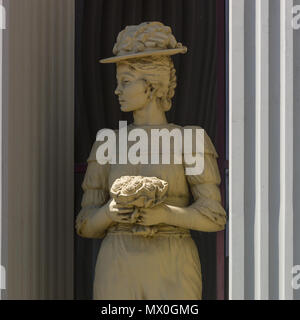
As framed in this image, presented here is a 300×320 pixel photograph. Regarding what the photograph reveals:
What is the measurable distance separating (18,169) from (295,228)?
186 cm

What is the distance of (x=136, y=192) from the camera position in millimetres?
6520

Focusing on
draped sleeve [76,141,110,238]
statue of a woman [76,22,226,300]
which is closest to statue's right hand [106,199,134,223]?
statue of a woman [76,22,226,300]

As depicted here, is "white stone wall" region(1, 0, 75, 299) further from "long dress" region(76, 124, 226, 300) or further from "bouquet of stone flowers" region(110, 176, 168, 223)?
"bouquet of stone flowers" region(110, 176, 168, 223)

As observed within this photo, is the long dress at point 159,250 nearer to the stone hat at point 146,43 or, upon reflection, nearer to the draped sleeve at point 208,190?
the draped sleeve at point 208,190

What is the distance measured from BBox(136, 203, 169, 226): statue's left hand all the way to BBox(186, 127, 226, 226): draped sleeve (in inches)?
9.1

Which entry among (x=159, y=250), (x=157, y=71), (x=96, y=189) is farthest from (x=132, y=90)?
(x=159, y=250)

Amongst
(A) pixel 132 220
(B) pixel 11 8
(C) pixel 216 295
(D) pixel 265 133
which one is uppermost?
(B) pixel 11 8

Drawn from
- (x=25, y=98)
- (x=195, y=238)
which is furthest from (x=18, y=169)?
(x=195, y=238)

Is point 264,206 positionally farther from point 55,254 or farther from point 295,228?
point 55,254

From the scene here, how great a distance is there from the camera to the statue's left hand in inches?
260

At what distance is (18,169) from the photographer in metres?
7.00

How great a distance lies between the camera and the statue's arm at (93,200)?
22.7ft

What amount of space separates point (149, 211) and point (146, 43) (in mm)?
1023

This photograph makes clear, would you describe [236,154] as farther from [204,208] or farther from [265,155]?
[204,208]
